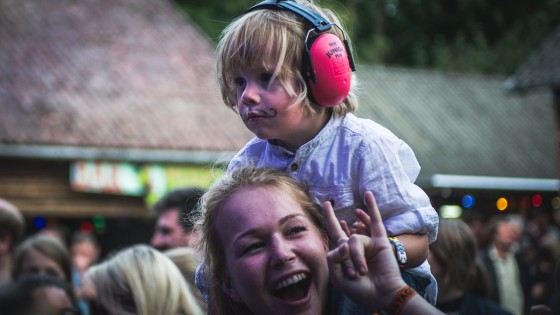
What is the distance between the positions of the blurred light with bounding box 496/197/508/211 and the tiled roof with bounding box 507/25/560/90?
8.89m

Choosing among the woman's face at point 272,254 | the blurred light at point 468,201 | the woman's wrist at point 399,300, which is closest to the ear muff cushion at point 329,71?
Result: the woman's face at point 272,254

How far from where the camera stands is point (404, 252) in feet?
9.23

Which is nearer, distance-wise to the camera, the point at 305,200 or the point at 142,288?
the point at 305,200

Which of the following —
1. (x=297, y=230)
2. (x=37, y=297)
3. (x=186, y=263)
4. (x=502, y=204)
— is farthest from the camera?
(x=502, y=204)

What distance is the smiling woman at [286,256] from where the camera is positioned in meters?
2.44

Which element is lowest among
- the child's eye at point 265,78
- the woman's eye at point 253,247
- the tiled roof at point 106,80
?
the tiled roof at point 106,80

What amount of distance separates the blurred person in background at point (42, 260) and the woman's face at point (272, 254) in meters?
3.52

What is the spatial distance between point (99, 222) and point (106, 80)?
315 cm

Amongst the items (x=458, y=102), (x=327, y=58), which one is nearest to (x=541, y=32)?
(x=458, y=102)

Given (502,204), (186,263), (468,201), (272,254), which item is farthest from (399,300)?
(502,204)

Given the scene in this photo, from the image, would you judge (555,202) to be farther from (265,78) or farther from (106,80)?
(265,78)

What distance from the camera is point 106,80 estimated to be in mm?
20844

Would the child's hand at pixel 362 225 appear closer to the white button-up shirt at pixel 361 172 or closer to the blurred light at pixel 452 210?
the white button-up shirt at pixel 361 172

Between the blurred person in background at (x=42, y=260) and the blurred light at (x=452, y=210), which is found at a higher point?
the blurred person in background at (x=42, y=260)
